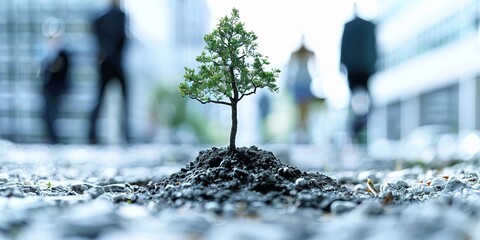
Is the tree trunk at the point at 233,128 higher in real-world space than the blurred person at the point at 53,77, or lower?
lower

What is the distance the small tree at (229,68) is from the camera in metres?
2.48

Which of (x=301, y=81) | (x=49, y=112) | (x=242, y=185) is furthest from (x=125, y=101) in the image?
(x=242, y=185)

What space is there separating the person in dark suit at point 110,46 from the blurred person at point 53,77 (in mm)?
1236

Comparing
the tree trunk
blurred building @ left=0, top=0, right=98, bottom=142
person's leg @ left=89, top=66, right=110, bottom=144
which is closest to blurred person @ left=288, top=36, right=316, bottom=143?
person's leg @ left=89, top=66, right=110, bottom=144

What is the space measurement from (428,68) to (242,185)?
30082 millimetres

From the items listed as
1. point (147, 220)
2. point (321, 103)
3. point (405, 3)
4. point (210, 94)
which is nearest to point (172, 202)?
point (147, 220)

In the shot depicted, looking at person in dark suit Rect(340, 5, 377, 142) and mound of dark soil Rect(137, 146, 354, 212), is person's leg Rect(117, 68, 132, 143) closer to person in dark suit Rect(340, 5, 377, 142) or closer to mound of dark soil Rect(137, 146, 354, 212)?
person in dark suit Rect(340, 5, 377, 142)

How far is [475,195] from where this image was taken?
2.18 meters

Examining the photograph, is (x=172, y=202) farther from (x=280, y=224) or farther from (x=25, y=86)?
(x=25, y=86)

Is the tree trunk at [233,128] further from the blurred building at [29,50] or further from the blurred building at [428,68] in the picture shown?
the blurred building at [29,50]

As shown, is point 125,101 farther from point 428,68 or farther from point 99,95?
point 428,68

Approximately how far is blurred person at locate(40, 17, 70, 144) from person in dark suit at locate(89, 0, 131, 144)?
124 cm

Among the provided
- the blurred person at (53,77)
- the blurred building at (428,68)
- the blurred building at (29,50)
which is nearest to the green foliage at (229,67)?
the blurred person at (53,77)

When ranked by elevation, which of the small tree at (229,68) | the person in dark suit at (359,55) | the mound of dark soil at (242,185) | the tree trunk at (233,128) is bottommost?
the mound of dark soil at (242,185)
